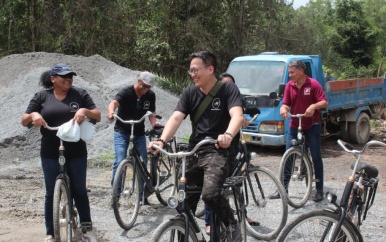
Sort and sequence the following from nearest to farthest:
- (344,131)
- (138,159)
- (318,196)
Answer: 1. (138,159)
2. (318,196)
3. (344,131)

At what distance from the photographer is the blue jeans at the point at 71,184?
5.38 metres

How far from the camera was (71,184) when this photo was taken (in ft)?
18.1

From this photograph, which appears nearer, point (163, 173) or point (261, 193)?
point (261, 193)

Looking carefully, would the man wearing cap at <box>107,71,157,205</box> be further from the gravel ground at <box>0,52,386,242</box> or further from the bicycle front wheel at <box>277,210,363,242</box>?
the bicycle front wheel at <box>277,210,363,242</box>

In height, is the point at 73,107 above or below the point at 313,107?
above

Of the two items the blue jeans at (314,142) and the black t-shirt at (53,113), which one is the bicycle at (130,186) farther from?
the blue jeans at (314,142)

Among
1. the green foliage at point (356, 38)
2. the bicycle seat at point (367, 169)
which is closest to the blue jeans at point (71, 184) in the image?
the bicycle seat at point (367, 169)

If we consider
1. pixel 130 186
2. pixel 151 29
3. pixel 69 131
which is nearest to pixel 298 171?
pixel 130 186

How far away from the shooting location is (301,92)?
290 inches

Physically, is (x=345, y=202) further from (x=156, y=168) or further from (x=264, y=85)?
(x=264, y=85)

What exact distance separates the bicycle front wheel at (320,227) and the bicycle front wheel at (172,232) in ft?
2.22

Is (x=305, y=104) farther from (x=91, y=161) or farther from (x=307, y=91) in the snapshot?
(x=91, y=161)

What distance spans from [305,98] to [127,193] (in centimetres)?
269

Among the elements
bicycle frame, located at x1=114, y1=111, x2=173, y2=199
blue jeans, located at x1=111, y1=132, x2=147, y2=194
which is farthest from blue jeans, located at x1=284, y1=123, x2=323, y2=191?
blue jeans, located at x1=111, y1=132, x2=147, y2=194
